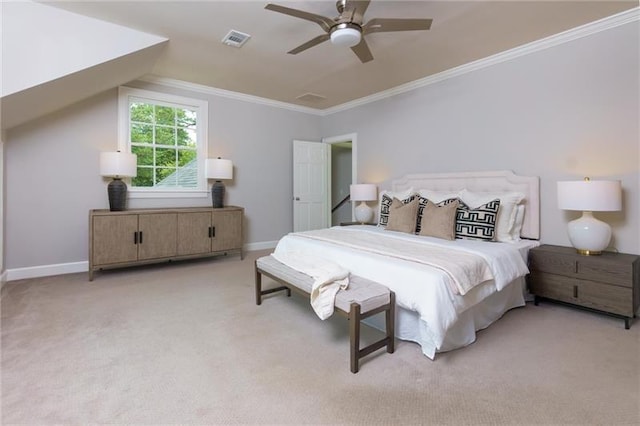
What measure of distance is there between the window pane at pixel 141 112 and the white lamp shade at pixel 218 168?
1.02 metres

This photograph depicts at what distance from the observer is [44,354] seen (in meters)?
2.00

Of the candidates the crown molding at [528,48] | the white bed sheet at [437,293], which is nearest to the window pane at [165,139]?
the white bed sheet at [437,293]

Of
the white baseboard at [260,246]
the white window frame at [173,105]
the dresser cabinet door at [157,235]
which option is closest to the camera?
the dresser cabinet door at [157,235]

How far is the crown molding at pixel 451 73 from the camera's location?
9.39 feet

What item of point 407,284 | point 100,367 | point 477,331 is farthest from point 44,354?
point 477,331

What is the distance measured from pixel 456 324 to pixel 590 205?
1.66 metres

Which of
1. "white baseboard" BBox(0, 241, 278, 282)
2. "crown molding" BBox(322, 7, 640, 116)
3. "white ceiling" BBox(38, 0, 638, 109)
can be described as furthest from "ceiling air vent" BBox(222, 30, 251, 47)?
"white baseboard" BBox(0, 241, 278, 282)

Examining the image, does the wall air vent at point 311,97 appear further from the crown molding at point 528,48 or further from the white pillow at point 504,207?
the white pillow at point 504,207

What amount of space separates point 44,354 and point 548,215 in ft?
14.7

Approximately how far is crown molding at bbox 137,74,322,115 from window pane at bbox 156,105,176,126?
1.13 feet

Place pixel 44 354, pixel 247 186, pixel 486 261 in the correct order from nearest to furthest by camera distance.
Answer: pixel 44 354 < pixel 486 261 < pixel 247 186

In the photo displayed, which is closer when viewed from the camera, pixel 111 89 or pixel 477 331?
pixel 477 331

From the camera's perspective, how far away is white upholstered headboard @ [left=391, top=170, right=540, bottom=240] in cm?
331

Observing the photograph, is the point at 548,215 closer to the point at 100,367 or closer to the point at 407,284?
the point at 407,284
